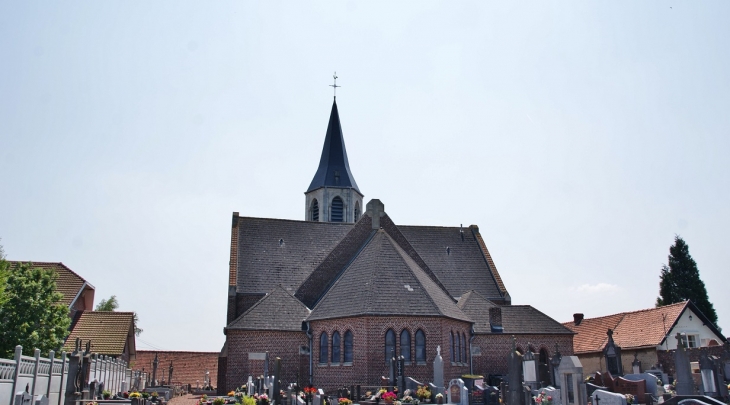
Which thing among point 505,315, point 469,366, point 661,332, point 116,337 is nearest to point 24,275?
point 116,337

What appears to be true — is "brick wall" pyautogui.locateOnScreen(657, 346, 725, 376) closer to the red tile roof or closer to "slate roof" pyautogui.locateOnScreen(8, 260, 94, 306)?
the red tile roof

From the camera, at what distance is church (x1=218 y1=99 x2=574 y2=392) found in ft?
98.0

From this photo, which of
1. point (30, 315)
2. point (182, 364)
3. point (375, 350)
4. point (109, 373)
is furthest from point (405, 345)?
point (182, 364)

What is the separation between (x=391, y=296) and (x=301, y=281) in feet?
30.2

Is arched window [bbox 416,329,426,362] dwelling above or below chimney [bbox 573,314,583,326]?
below

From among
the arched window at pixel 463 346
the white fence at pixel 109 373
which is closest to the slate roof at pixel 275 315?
the white fence at pixel 109 373

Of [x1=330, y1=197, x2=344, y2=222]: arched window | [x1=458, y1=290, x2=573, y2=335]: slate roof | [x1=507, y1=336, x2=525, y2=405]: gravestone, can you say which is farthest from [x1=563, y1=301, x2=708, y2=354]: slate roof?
[x1=507, y1=336, x2=525, y2=405]: gravestone

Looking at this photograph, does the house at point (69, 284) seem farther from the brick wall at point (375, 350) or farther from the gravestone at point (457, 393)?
the gravestone at point (457, 393)

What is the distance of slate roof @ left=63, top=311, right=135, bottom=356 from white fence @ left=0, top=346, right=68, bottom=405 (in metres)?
13.1

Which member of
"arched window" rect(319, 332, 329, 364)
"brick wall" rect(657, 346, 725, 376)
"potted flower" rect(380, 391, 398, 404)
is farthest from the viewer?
"brick wall" rect(657, 346, 725, 376)

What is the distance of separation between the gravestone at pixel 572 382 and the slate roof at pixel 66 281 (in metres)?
29.2

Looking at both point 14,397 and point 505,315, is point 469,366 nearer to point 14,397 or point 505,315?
point 505,315

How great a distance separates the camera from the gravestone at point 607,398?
1788 centimetres

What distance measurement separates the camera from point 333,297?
32500 millimetres
